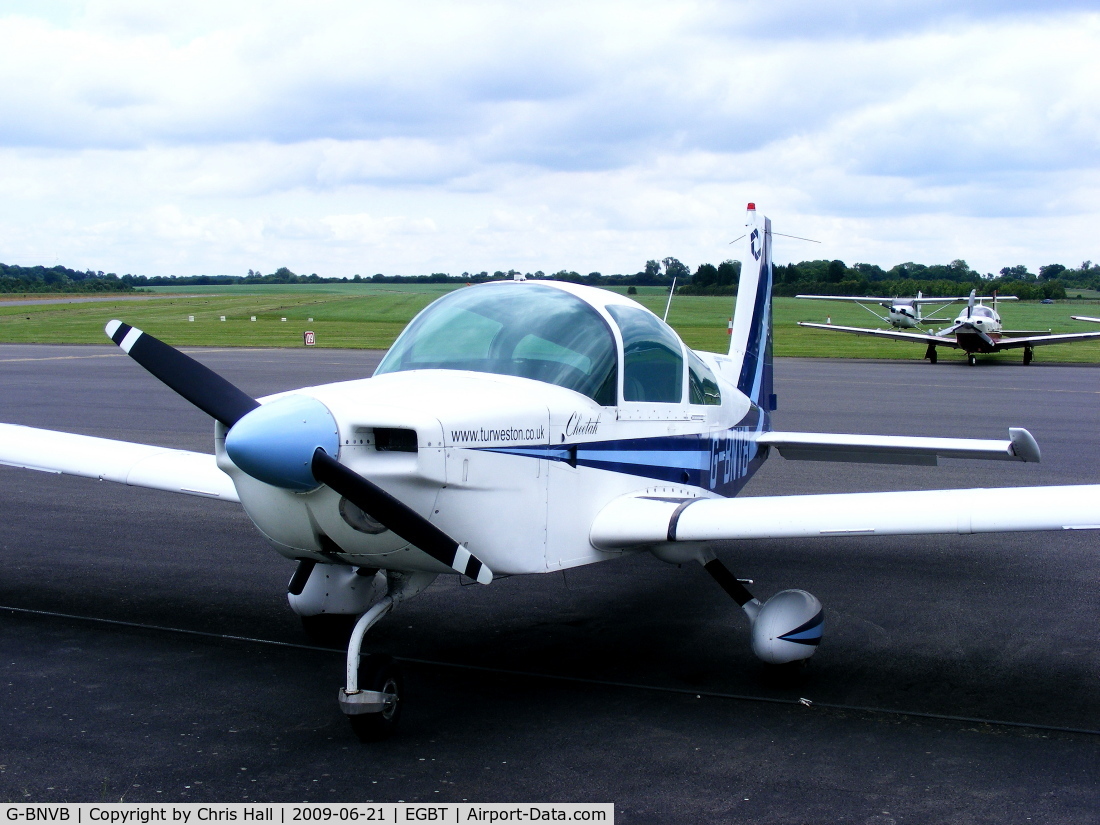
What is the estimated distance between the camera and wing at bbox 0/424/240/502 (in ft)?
20.0

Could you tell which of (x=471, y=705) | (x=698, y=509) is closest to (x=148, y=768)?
(x=471, y=705)

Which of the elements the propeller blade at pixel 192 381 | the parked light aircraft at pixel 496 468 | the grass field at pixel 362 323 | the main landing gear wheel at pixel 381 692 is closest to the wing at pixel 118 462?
the parked light aircraft at pixel 496 468

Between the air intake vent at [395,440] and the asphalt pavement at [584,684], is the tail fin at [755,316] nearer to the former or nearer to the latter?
the asphalt pavement at [584,684]

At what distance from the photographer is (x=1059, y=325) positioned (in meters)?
61.7

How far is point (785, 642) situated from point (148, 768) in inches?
119

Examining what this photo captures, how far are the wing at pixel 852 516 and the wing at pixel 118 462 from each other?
2.43 m

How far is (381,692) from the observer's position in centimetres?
453

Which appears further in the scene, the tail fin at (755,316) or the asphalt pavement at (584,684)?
the tail fin at (755,316)

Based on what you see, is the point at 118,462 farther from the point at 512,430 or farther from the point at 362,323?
the point at 362,323

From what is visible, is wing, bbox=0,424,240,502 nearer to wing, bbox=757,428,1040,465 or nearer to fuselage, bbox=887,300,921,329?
wing, bbox=757,428,1040,465

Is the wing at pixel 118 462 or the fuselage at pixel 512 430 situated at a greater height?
the fuselage at pixel 512 430

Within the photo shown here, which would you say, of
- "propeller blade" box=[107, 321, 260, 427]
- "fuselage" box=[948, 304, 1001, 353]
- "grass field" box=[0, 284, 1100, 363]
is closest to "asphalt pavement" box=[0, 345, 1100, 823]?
"propeller blade" box=[107, 321, 260, 427]

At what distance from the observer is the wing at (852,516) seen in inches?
189

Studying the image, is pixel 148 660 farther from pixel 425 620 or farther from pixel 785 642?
pixel 785 642
